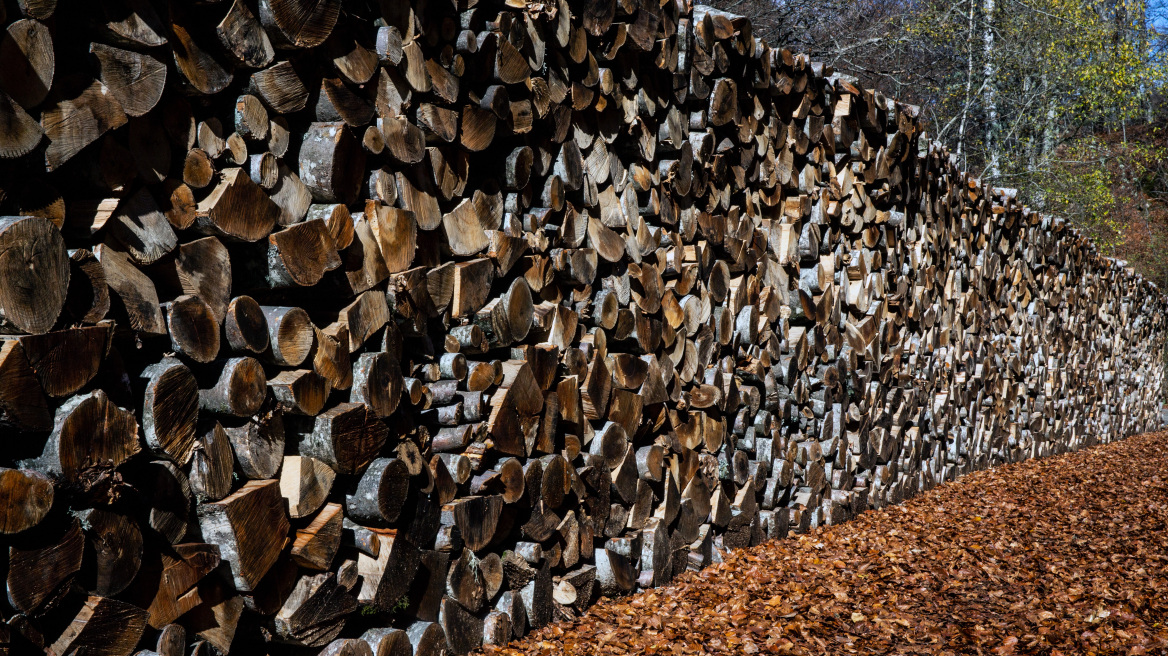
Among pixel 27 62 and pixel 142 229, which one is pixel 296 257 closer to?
pixel 142 229

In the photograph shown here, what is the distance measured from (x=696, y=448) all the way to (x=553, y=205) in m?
1.26

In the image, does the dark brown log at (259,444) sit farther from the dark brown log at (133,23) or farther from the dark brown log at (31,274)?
the dark brown log at (133,23)

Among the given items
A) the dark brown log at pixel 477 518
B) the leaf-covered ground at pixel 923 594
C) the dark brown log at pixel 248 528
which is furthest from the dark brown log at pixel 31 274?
the leaf-covered ground at pixel 923 594

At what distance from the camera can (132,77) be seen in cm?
140

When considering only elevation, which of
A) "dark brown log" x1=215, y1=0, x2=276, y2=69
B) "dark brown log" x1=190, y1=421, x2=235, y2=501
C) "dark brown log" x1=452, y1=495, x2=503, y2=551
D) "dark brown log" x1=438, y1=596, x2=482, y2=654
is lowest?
"dark brown log" x1=438, y1=596, x2=482, y2=654

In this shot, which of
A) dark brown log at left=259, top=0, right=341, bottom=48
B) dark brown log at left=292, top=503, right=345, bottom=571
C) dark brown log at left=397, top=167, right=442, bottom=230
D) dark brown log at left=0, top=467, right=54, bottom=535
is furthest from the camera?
dark brown log at left=397, top=167, right=442, bottom=230

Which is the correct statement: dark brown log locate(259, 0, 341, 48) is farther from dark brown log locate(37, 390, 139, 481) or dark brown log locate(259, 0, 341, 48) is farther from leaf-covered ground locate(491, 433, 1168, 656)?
leaf-covered ground locate(491, 433, 1168, 656)

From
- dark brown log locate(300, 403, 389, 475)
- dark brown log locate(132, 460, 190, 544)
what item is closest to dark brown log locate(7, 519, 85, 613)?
dark brown log locate(132, 460, 190, 544)

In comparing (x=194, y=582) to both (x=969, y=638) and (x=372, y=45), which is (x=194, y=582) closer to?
(x=372, y=45)

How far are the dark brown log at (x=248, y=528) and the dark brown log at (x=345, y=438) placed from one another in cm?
13

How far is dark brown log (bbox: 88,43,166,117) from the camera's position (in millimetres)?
1365

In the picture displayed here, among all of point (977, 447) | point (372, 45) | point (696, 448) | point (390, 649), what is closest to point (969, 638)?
point (696, 448)

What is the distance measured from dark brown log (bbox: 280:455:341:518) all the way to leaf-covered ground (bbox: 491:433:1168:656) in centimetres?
81

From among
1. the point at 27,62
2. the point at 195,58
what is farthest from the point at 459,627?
the point at 27,62
